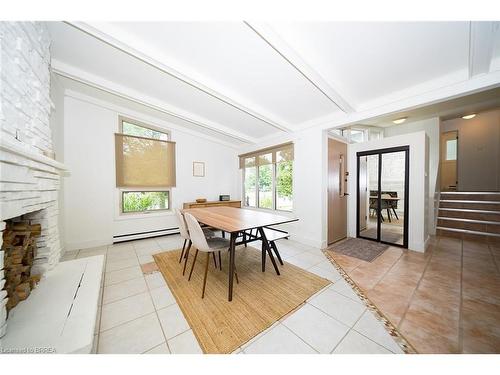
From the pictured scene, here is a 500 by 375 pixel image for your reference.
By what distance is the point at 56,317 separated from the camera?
125cm

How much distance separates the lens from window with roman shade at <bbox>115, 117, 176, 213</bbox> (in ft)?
11.5

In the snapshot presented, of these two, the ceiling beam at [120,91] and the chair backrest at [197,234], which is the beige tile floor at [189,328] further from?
the ceiling beam at [120,91]

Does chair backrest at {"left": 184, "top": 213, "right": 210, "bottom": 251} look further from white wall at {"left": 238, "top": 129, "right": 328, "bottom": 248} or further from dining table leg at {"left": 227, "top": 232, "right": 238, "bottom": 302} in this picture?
white wall at {"left": 238, "top": 129, "right": 328, "bottom": 248}

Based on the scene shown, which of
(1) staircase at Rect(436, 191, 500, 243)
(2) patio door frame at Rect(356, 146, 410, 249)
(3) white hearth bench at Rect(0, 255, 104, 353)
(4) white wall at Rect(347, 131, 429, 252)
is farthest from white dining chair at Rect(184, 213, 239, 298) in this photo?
(1) staircase at Rect(436, 191, 500, 243)

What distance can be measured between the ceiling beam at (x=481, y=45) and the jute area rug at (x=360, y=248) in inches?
102

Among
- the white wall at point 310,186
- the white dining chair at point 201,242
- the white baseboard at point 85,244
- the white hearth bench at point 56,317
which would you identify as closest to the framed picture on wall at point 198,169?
the white baseboard at point 85,244

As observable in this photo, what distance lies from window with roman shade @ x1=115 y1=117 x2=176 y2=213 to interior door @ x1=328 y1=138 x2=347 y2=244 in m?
3.58

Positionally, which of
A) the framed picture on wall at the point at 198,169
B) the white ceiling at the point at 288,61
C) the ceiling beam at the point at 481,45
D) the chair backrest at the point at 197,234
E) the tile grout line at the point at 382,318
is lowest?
the tile grout line at the point at 382,318

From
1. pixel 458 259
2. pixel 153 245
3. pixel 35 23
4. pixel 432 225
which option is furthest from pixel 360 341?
pixel 432 225

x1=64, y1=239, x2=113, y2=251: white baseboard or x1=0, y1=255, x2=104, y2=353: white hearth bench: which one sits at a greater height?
x1=0, y1=255, x2=104, y2=353: white hearth bench

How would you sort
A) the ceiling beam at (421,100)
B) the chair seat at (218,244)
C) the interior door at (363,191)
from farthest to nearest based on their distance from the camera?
the interior door at (363,191), the chair seat at (218,244), the ceiling beam at (421,100)

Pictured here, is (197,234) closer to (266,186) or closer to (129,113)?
(266,186)

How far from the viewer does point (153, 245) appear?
3369mm

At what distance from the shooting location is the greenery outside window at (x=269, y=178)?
397 centimetres
